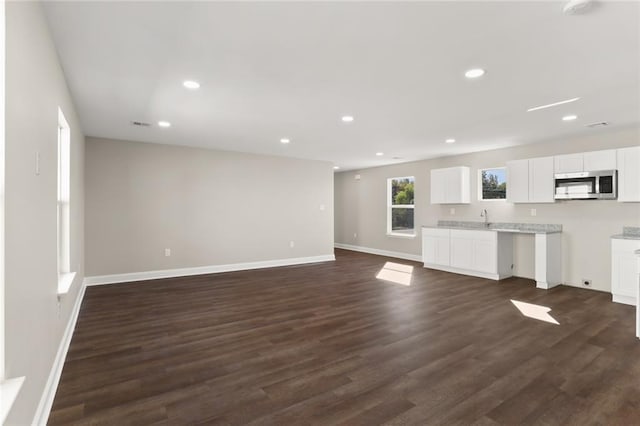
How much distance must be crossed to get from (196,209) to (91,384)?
4189 mm

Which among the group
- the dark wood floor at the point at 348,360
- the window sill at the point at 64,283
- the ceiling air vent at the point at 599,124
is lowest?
the dark wood floor at the point at 348,360

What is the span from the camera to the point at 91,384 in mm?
2344

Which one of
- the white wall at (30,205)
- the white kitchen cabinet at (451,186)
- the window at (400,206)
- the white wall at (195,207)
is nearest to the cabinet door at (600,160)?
the white kitchen cabinet at (451,186)

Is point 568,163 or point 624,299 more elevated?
point 568,163

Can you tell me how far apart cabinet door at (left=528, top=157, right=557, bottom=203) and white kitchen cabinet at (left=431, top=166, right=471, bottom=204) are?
128 cm

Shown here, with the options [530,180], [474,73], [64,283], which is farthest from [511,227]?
[64,283]

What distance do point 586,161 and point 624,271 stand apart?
1.67 m

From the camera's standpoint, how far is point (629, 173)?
4547mm

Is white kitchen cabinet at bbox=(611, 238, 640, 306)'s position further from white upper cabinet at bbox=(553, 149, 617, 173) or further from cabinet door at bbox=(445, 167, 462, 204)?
cabinet door at bbox=(445, 167, 462, 204)

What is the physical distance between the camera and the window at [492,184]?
20.7 feet

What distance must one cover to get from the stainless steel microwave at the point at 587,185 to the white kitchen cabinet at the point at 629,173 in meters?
0.06

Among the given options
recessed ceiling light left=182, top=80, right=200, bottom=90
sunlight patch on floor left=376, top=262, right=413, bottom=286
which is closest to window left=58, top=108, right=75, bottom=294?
recessed ceiling light left=182, top=80, right=200, bottom=90

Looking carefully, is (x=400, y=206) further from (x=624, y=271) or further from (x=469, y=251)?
(x=624, y=271)

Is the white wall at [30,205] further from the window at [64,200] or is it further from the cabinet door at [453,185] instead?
the cabinet door at [453,185]
